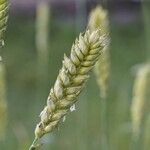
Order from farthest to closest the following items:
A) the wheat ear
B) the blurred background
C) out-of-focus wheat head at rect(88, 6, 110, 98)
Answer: the blurred background
out-of-focus wheat head at rect(88, 6, 110, 98)
the wheat ear

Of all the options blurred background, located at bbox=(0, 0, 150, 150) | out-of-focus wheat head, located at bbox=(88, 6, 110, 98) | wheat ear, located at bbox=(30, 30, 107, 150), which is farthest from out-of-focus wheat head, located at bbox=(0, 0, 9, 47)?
blurred background, located at bbox=(0, 0, 150, 150)

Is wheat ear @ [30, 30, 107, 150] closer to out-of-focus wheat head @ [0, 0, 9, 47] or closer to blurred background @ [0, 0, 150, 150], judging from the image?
out-of-focus wheat head @ [0, 0, 9, 47]

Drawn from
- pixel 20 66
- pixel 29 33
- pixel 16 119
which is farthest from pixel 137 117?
pixel 29 33

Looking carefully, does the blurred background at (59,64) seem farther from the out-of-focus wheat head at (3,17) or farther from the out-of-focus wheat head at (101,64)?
the out-of-focus wheat head at (3,17)

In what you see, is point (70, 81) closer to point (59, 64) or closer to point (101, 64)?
point (101, 64)

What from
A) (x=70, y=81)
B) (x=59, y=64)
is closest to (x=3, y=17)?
(x=70, y=81)

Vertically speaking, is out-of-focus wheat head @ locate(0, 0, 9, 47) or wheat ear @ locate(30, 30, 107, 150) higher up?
out-of-focus wheat head @ locate(0, 0, 9, 47)
